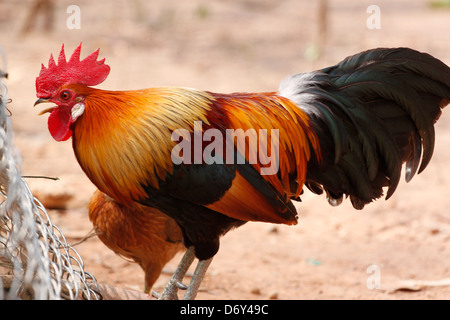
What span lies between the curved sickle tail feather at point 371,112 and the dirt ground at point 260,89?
1.20m

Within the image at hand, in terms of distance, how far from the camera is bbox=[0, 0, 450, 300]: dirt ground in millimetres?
4598

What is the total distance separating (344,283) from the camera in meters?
4.47

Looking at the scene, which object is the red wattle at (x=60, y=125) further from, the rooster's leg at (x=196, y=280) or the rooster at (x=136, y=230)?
the rooster's leg at (x=196, y=280)

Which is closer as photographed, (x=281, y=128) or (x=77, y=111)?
(x=77, y=111)

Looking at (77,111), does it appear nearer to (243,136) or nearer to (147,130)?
(147,130)

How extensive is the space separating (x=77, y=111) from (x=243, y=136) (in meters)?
0.95

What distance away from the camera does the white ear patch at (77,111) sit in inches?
124

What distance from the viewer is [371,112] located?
3.43 metres

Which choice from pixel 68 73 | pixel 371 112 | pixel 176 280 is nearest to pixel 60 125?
pixel 68 73

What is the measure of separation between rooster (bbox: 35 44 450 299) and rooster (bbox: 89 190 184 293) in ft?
0.94

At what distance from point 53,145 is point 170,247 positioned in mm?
3961

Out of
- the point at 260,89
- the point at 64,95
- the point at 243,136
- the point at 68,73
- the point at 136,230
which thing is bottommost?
the point at 136,230
